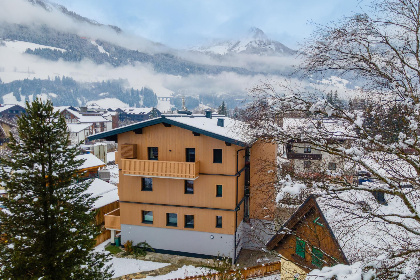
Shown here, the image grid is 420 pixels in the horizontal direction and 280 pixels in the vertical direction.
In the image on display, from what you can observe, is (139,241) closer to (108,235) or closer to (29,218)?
(108,235)

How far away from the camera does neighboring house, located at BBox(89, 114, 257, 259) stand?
20.9m

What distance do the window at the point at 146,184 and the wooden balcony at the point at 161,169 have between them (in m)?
1.71

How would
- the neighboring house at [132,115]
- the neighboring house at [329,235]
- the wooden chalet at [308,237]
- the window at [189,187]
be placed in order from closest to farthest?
the neighboring house at [329,235]
the wooden chalet at [308,237]
the window at [189,187]
the neighboring house at [132,115]

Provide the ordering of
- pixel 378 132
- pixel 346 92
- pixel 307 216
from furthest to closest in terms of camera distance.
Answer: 1. pixel 307 216
2. pixel 346 92
3. pixel 378 132

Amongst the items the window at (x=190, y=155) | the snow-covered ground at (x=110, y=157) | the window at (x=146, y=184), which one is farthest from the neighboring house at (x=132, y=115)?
the window at (x=190, y=155)

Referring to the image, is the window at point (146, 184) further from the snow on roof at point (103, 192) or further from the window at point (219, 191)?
the snow on roof at point (103, 192)

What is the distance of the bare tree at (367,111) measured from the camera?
18.9 ft

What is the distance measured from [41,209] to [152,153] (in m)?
10.7

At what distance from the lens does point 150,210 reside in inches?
881

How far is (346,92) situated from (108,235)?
23.9m

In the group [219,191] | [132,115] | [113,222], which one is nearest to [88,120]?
[132,115]

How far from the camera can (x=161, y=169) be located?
2072cm

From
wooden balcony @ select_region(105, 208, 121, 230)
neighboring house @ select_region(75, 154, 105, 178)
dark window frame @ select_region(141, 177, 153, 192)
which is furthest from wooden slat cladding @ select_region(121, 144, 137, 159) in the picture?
neighboring house @ select_region(75, 154, 105, 178)

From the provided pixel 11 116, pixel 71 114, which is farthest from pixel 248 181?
pixel 11 116
